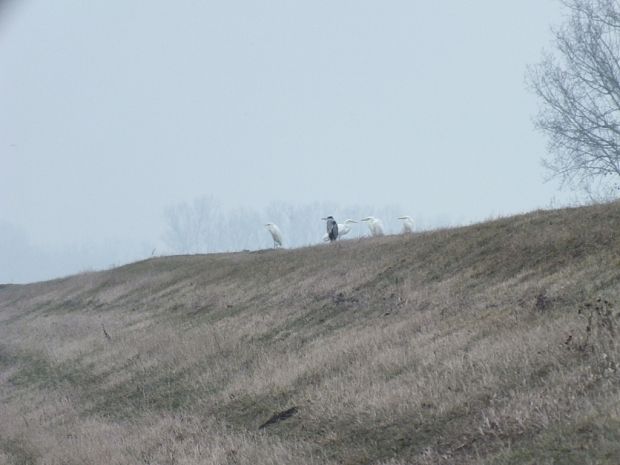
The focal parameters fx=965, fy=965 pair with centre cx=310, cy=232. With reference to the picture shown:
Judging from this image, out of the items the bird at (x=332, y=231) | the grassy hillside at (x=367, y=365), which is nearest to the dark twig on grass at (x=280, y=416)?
the grassy hillside at (x=367, y=365)

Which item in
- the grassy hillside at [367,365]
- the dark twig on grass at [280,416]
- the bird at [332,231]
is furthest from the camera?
the bird at [332,231]

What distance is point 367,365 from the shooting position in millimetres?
12422

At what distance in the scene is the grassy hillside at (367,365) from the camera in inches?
346

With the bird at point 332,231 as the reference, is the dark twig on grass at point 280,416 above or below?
below

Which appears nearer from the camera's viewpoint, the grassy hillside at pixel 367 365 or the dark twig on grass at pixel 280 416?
the grassy hillside at pixel 367 365

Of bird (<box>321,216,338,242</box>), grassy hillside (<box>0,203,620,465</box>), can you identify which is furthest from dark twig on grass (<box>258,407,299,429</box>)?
bird (<box>321,216,338,242</box>)

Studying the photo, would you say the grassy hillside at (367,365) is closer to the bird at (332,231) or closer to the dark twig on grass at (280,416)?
the dark twig on grass at (280,416)

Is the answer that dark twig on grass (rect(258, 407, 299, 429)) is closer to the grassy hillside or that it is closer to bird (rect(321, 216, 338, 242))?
the grassy hillside

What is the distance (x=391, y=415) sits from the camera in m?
10.0

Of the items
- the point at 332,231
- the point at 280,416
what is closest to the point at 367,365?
the point at 280,416

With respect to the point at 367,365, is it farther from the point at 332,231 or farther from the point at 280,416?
the point at 332,231

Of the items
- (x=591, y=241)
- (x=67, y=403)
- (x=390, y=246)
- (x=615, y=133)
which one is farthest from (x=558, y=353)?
(x=615, y=133)

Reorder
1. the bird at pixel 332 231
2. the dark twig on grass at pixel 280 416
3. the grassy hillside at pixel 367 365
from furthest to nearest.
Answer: the bird at pixel 332 231, the dark twig on grass at pixel 280 416, the grassy hillside at pixel 367 365

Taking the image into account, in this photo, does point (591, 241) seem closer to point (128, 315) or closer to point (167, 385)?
point (167, 385)
